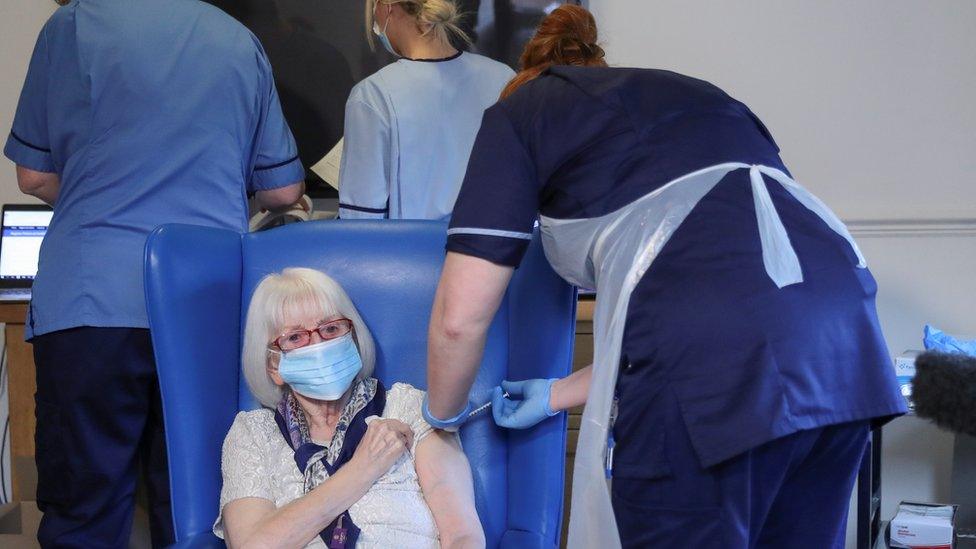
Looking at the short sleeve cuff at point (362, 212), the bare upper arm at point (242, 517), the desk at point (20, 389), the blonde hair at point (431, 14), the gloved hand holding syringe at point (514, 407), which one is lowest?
the desk at point (20, 389)

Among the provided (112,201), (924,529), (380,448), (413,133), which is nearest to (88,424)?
(112,201)

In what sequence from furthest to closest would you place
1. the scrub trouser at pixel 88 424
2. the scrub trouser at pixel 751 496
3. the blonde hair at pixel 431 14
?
the blonde hair at pixel 431 14
the scrub trouser at pixel 88 424
the scrub trouser at pixel 751 496

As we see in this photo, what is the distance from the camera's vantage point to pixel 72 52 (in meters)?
1.92

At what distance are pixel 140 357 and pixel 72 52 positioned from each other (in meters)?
0.58

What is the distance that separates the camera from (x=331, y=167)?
8.80 feet

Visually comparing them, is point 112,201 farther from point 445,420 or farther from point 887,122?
point 887,122

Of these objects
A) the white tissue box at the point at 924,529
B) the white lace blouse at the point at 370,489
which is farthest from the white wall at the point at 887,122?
the white lace blouse at the point at 370,489

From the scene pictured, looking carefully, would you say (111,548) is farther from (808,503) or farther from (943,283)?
(943,283)

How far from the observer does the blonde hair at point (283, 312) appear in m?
1.63

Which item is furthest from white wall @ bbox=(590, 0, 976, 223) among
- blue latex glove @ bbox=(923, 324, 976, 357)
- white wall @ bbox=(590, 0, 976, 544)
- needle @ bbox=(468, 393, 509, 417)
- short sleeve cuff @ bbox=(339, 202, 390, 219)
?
needle @ bbox=(468, 393, 509, 417)

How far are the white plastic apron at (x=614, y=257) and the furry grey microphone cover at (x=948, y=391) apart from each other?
51 centimetres

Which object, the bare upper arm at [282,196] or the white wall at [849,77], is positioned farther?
the white wall at [849,77]

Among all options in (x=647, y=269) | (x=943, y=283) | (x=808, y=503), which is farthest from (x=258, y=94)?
(x=943, y=283)

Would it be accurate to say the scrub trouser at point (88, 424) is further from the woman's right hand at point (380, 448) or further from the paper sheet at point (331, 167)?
the paper sheet at point (331, 167)
